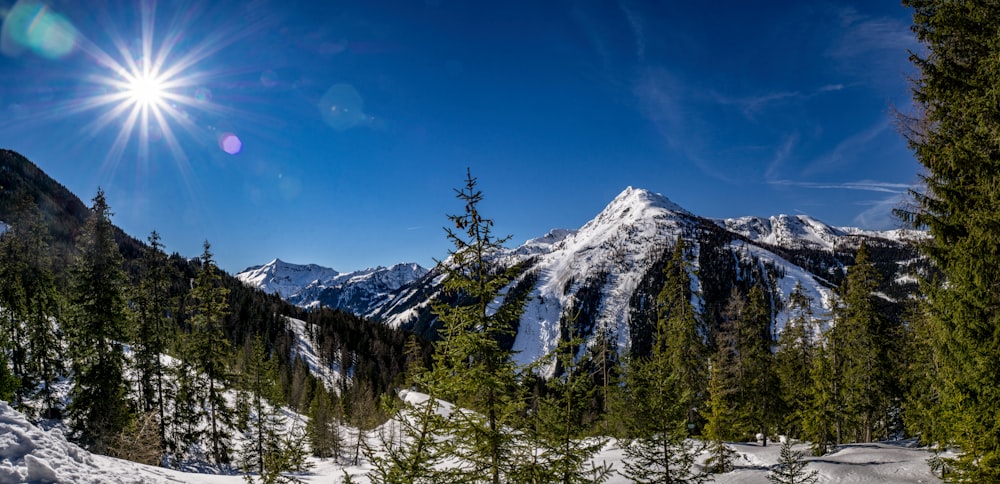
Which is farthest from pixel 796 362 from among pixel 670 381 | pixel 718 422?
pixel 670 381

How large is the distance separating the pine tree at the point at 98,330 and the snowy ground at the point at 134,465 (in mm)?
9248

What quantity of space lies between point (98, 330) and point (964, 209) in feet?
114

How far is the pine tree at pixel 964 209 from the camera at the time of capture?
9.34 metres

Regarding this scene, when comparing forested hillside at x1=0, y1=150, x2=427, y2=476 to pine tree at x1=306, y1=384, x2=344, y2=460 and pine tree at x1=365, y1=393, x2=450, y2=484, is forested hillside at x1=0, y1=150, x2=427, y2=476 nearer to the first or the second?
pine tree at x1=365, y1=393, x2=450, y2=484

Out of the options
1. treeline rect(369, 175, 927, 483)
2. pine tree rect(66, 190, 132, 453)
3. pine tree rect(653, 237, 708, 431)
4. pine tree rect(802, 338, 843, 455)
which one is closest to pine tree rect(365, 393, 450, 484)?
treeline rect(369, 175, 927, 483)

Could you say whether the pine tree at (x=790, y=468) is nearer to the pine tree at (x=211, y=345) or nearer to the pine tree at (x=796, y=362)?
the pine tree at (x=796, y=362)

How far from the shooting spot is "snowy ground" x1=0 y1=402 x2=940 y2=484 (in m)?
9.34

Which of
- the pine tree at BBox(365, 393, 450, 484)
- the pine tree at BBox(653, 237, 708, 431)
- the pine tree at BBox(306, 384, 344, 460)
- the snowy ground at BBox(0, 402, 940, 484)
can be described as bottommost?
the pine tree at BBox(306, 384, 344, 460)

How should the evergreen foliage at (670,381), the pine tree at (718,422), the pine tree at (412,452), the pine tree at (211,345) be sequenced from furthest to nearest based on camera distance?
the pine tree at (211,345) < the pine tree at (718,422) < the evergreen foliage at (670,381) < the pine tree at (412,452)

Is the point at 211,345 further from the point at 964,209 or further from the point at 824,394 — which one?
the point at 824,394

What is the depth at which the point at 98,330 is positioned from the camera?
2208 cm

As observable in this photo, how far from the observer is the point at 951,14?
10.1 m

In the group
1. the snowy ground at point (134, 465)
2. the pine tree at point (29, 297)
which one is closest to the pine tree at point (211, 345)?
the pine tree at point (29, 297)

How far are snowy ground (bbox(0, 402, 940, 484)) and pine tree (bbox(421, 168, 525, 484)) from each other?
166cm
